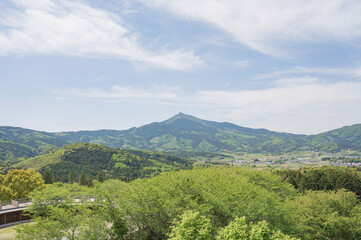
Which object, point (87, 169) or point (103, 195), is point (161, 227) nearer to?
point (103, 195)

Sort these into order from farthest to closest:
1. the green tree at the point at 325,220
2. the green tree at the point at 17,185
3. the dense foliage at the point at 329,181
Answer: the dense foliage at the point at 329,181 < the green tree at the point at 17,185 < the green tree at the point at 325,220

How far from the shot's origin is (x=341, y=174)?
231 ft

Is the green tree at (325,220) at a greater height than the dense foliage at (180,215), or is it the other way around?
the dense foliage at (180,215)

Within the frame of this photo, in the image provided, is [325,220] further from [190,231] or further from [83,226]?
[83,226]

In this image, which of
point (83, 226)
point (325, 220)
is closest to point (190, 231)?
point (83, 226)

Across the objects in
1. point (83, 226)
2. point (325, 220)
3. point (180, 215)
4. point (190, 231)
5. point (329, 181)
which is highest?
point (190, 231)

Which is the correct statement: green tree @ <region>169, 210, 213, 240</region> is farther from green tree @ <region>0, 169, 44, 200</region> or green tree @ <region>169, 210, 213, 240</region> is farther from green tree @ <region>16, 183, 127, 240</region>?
green tree @ <region>0, 169, 44, 200</region>

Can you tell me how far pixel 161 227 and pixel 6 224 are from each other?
3843 centimetres

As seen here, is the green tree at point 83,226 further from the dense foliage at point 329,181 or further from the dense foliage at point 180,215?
the dense foliage at point 329,181

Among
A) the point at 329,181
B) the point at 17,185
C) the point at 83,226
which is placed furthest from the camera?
the point at 329,181

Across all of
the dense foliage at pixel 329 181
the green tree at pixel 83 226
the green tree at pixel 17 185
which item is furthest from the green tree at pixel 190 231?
the green tree at pixel 17 185

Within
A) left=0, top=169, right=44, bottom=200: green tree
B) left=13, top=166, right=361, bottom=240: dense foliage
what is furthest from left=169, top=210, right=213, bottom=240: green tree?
left=0, top=169, right=44, bottom=200: green tree

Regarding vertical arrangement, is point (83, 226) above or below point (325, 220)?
above

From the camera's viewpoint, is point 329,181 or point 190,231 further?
point 329,181
